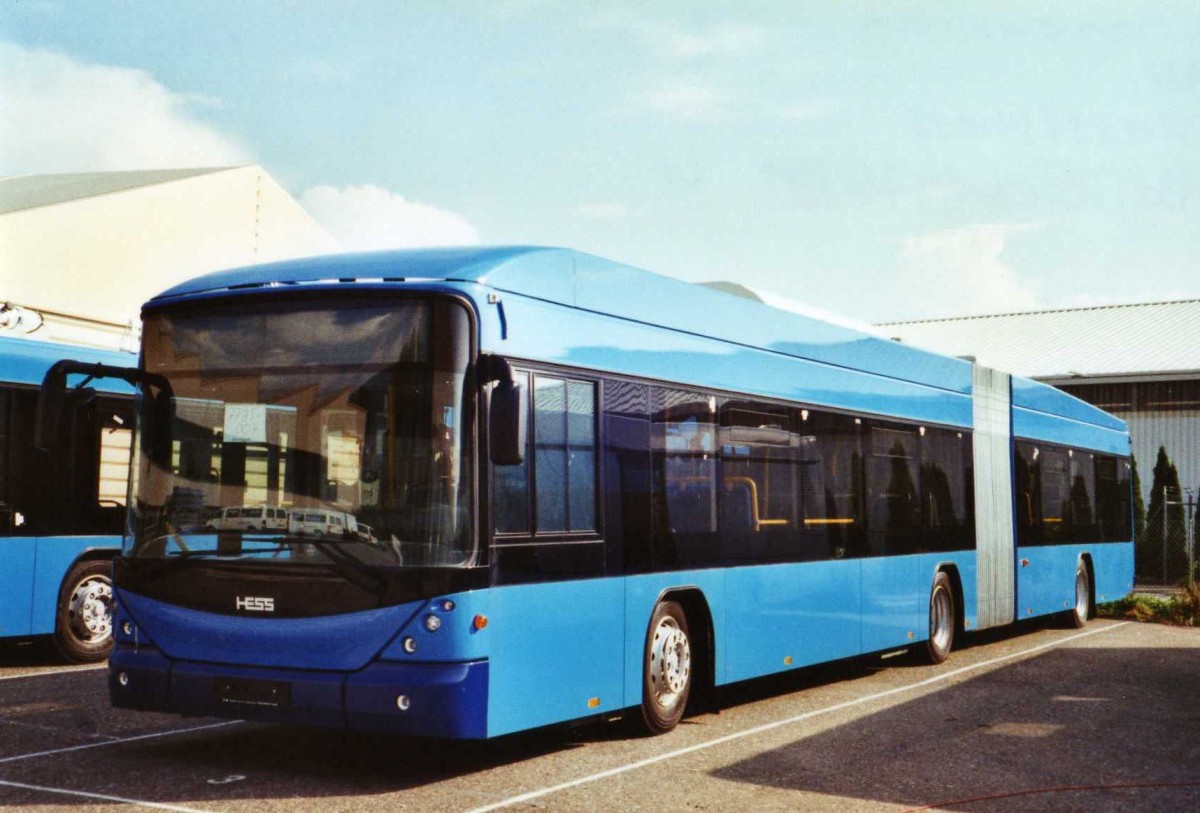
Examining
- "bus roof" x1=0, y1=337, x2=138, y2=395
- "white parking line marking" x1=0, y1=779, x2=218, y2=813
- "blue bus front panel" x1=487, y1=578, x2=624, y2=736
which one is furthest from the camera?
"bus roof" x1=0, y1=337, x2=138, y2=395

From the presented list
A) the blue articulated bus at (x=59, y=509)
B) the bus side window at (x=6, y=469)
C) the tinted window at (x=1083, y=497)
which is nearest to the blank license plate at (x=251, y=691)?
the blue articulated bus at (x=59, y=509)

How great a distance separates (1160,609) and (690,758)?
54.0 ft

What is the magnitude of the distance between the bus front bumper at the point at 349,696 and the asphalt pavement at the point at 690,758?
1.25 ft

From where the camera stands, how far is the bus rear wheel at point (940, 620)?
1532 cm

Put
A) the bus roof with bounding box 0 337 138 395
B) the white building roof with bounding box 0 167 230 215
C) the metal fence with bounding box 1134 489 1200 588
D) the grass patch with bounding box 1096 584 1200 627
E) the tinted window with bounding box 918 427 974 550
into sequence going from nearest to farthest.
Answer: the bus roof with bounding box 0 337 138 395 → the tinted window with bounding box 918 427 974 550 → the grass patch with bounding box 1096 584 1200 627 → the white building roof with bounding box 0 167 230 215 → the metal fence with bounding box 1134 489 1200 588

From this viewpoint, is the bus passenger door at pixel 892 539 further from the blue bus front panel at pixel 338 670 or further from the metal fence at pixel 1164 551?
the metal fence at pixel 1164 551

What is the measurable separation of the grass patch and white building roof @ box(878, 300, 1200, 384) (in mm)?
15856

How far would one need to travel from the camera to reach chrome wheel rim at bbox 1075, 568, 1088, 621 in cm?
2073

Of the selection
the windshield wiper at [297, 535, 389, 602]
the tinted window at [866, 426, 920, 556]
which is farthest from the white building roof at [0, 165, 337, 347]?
the windshield wiper at [297, 535, 389, 602]

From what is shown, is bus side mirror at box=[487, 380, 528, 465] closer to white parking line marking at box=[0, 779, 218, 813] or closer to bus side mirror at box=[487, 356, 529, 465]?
bus side mirror at box=[487, 356, 529, 465]

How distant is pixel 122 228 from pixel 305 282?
83.1 ft

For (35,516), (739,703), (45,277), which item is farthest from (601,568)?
(45,277)

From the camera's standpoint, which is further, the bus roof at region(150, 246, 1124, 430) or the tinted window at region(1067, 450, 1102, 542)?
the tinted window at region(1067, 450, 1102, 542)

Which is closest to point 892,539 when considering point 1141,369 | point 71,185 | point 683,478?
point 683,478
